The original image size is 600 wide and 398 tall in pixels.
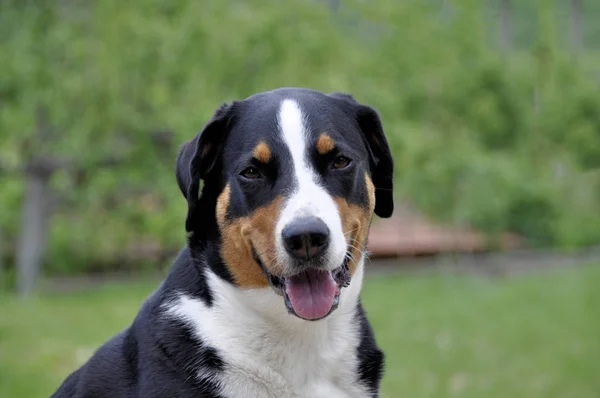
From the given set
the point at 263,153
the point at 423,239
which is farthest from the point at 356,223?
the point at 423,239

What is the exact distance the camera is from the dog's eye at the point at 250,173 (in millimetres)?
3563

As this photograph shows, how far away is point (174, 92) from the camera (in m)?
13.5

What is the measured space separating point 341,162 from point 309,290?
1.66 feet

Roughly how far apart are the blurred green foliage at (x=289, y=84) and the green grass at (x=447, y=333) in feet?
5.51

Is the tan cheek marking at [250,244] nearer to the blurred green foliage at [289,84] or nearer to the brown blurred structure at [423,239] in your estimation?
the blurred green foliage at [289,84]

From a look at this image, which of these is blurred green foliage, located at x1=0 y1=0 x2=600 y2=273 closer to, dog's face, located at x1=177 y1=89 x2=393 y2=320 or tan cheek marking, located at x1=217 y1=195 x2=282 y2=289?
dog's face, located at x1=177 y1=89 x2=393 y2=320

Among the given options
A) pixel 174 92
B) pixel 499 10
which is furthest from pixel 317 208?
pixel 499 10

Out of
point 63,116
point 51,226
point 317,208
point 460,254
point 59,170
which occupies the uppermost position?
point 317,208

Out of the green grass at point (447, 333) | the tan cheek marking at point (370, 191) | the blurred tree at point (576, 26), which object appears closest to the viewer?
the tan cheek marking at point (370, 191)

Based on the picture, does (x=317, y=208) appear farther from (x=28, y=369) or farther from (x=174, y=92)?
(x=174, y=92)

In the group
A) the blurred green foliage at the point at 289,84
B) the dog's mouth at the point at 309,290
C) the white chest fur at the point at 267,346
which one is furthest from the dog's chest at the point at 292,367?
the blurred green foliage at the point at 289,84

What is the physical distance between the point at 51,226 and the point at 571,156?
879 centimetres

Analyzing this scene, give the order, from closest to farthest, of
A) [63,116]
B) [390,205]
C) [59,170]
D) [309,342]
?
[309,342] < [390,205] < [63,116] < [59,170]

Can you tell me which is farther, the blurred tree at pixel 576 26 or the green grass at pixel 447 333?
the blurred tree at pixel 576 26
